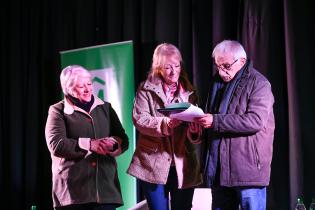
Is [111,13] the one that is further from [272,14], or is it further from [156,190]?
[156,190]

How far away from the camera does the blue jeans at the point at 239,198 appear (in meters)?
2.40

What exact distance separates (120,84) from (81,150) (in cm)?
133

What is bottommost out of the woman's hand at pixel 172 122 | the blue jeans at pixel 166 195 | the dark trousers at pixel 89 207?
the dark trousers at pixel 89 207

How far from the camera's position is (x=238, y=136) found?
2445 millimetres

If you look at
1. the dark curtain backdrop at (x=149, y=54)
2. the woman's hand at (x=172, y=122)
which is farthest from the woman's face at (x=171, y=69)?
the dark curtain backdrop at (x=149, y=54)

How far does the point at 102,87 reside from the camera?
411 centimetres

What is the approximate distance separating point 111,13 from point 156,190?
2160 millimetres

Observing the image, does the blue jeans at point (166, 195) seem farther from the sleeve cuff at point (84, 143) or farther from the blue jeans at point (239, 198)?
the sleeve cuff at point (84, 143)

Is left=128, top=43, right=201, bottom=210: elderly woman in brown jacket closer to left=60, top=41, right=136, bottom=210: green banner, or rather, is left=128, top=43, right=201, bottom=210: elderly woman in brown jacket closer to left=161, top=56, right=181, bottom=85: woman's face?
left=161, top=56, right=181, bottom=85: woman's face

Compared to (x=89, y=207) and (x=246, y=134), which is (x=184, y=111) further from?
(x=89, y=207)

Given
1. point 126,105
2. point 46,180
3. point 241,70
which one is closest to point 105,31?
point 126,105

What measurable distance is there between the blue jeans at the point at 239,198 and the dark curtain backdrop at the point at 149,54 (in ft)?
3.26

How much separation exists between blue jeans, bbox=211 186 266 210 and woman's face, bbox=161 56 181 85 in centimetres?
71

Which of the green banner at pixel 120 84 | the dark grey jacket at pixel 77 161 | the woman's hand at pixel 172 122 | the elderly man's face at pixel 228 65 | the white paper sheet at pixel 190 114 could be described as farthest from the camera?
the green banner at pixel 120 84
